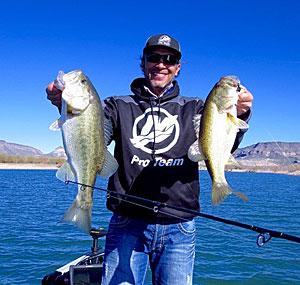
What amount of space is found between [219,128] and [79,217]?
200cm

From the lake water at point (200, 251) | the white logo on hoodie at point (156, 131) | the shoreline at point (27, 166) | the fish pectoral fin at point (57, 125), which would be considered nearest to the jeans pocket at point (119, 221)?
the white logo on hoodie at point (156, 131)

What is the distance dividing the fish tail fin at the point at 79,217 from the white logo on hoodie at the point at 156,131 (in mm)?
1027

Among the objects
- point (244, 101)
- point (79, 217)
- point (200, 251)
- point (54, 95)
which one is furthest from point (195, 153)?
point (200, 251)

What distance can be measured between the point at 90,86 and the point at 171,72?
108 centimetres

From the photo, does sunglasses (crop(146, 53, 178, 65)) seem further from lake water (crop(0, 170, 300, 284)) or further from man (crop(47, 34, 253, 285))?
lake water (crop(0, 170, 300, 284))

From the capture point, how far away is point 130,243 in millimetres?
3811

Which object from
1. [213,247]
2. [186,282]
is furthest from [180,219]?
[213,247]

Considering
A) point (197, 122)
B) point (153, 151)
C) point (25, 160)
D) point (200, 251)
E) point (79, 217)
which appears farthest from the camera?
point (25, 160)

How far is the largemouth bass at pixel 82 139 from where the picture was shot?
374 cm

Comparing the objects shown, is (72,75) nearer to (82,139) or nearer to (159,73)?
(82,139)

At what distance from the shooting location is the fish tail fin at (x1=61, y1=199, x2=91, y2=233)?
147 inches

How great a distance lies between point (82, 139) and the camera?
3.78 meters

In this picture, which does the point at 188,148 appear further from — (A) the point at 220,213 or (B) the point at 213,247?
(A) the point at 220,213

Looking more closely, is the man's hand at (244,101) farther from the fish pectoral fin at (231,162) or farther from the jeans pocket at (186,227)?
the jeans pocket at (186,227)
